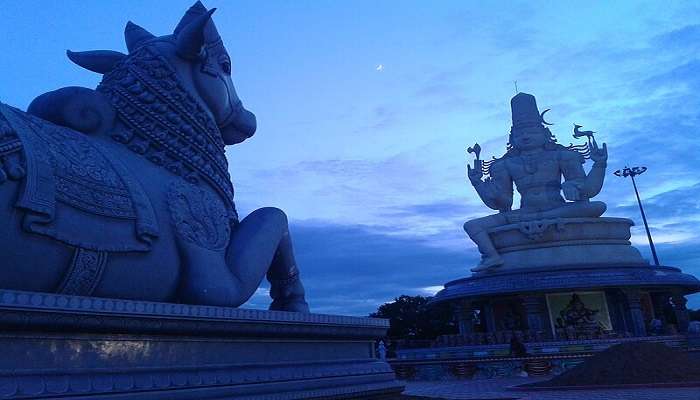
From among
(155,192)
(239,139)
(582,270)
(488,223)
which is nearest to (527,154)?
(488,223)

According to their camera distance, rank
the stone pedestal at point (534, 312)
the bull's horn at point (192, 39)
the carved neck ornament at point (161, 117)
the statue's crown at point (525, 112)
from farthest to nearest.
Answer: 1. the statue's crown at point (525, 112)
2. the stone pedestal at point (534, 312)
3. the bull's horn at point (192, 39)
4. the carved neck ornament at point (161, 117)

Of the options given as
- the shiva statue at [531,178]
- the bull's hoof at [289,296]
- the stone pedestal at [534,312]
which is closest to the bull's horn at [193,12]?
the bull's hoof at [289,296]

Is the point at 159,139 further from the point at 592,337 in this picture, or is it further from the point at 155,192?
the point at 592,337

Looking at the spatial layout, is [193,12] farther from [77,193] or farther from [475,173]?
[475,173]

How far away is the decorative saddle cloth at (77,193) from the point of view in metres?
3.23

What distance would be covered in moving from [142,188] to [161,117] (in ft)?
2.56

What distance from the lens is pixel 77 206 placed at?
3430mm

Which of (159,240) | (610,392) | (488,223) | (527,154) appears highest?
(527,154)

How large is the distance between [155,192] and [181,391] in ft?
4.88

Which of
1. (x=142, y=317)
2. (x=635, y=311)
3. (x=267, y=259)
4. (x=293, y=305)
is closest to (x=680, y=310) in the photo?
(x=635, y=311)

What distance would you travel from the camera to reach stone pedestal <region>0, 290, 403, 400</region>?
9.28 feet

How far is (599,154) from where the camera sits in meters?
23.9

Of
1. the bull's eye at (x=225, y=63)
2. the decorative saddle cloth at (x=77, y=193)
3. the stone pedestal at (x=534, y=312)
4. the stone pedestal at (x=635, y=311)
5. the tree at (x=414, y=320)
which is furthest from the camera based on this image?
the tree at (x=414, y=320)

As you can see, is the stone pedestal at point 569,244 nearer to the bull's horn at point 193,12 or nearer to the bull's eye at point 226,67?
the bull's eye at point 226,67
